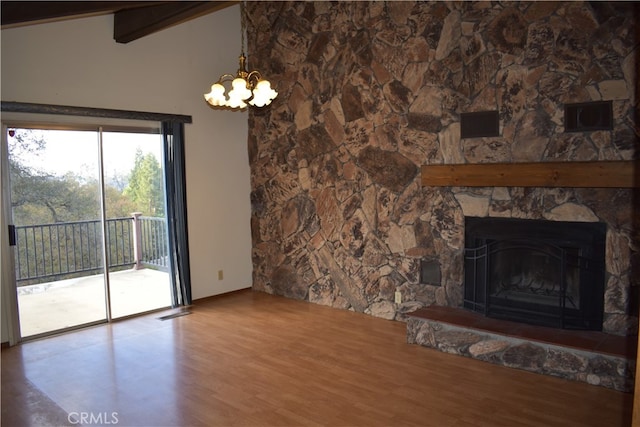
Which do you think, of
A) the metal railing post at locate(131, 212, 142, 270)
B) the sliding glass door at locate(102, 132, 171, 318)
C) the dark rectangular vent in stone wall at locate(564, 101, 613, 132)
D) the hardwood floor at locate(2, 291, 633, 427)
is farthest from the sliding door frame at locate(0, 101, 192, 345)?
the dark rectangular vent in stone wall at locate(564, 101, 613, 132)

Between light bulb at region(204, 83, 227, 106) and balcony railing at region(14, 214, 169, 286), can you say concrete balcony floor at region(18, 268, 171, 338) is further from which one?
light bulb at region(204, 83, 227, 106)

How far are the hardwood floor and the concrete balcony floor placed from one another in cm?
23

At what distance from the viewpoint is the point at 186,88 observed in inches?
229

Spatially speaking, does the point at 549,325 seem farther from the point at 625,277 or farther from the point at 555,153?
the point at 555,153

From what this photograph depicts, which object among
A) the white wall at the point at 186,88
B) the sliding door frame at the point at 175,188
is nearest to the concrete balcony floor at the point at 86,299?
the sliding door frame at the point at 175,188

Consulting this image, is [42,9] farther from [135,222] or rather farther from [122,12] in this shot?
[135,222]

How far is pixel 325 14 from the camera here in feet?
17.9

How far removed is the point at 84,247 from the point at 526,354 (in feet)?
14.2

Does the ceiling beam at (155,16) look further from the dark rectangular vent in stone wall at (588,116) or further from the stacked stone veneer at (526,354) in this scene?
the stacked stone veneer at (526,354)

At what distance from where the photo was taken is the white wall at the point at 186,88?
466cm

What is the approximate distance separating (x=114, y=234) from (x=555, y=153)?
4.42m

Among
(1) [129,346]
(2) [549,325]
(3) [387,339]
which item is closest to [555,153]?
(2) [549,325]
